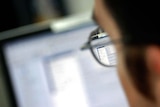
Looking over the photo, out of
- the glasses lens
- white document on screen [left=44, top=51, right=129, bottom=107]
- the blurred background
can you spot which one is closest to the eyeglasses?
the glasses lens

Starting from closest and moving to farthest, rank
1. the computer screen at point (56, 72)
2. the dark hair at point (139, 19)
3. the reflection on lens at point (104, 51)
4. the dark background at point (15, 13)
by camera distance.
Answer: the dark hair at point (139, 19)
the reflection on lens at point (104, 51)
the computer screen at point (56, 72)
the dark background at point (15, 13)

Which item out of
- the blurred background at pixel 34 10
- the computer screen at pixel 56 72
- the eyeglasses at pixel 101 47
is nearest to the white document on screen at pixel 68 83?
the computer screen at pixel 56 72

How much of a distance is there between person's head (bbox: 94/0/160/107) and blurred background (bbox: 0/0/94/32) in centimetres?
68

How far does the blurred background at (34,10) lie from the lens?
1.18 metres

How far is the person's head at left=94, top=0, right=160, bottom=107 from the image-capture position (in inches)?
18.0

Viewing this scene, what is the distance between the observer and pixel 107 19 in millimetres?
517

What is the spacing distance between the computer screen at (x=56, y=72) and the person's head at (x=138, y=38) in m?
0.25

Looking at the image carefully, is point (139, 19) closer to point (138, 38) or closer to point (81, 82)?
point (138, 38)

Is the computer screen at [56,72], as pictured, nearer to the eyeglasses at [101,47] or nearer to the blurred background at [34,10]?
the eyeglasses at [101,47]

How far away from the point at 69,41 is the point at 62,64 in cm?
5

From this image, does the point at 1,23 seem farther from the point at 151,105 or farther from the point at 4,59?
the point at 151,105

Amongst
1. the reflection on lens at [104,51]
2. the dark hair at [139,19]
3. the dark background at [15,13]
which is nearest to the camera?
the dark hair at [139,19]

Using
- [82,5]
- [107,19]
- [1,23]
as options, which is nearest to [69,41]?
[107,19]

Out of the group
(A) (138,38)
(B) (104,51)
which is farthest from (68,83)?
(A) (138,38)
